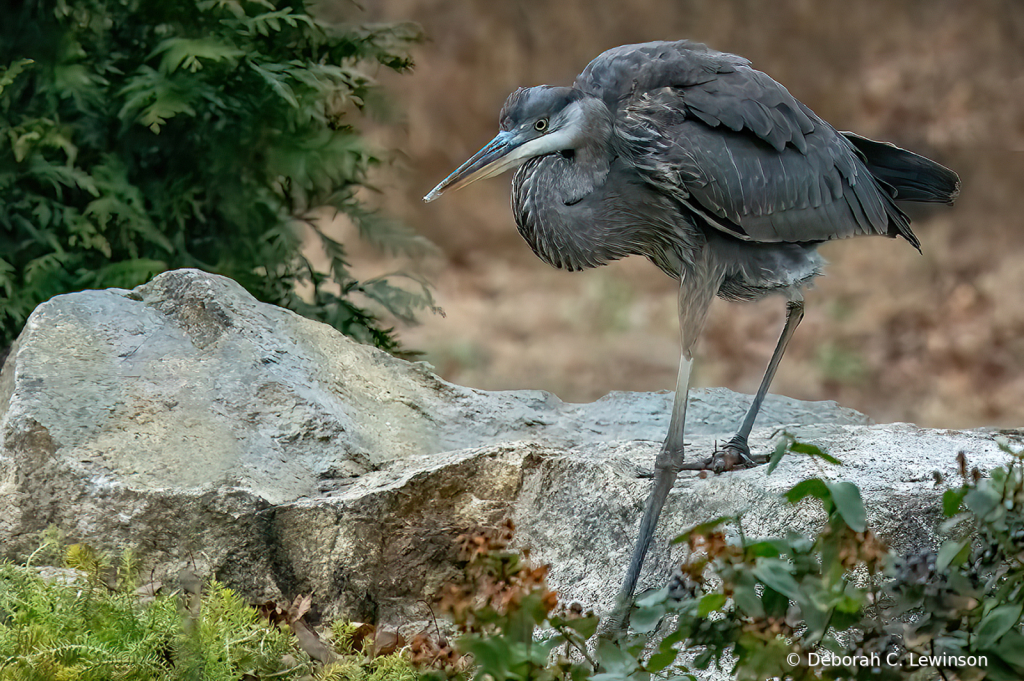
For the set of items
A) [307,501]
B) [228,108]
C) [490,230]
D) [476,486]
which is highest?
[490,230]

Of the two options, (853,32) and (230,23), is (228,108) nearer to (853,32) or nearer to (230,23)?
(230,23)

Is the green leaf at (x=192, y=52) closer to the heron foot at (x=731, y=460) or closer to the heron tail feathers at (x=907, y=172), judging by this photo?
the heron tail feathers at (x=907, y=172)

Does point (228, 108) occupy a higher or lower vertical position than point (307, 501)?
higher

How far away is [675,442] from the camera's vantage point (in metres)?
2.41

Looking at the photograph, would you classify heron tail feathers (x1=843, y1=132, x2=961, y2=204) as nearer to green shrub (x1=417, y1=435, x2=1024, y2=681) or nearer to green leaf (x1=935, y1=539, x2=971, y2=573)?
green shrub (x1=417, y1=435, x2=1024, y2=681)

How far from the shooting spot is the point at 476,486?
2.62m

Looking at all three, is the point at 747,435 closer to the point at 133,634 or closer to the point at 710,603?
the point at 710,603

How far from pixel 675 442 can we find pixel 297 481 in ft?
3.40

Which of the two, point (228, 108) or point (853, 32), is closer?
point (228, 108)

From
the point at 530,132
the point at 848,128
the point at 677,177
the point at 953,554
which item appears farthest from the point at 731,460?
the point at 848,128

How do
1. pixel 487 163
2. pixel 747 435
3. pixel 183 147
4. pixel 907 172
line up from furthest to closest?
pixel 183 147 < pixel 907 172 < pixel 747 435 < pixel 487 163

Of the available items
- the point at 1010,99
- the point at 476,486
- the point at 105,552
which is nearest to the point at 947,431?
the point at 476,486

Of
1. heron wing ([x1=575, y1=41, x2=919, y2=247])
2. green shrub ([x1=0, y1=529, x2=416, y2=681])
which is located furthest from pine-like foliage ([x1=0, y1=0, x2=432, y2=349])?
heron wing ([x1=575, y1=41, x2=919, y2=247])

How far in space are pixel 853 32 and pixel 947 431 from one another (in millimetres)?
5512
